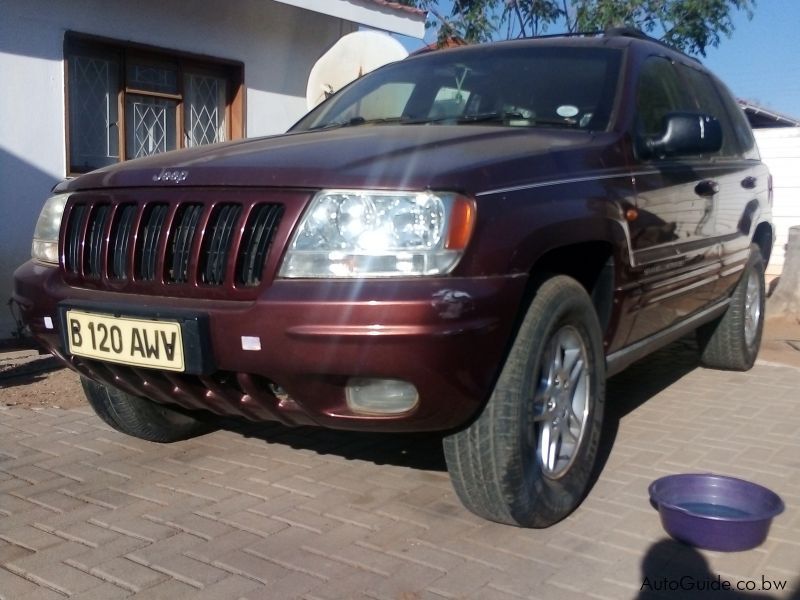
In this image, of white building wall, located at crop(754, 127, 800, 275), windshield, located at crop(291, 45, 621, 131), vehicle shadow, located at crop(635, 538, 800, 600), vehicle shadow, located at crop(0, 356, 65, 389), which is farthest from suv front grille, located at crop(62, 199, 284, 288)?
white building wall, located at crop(754, 127, 800, 275)

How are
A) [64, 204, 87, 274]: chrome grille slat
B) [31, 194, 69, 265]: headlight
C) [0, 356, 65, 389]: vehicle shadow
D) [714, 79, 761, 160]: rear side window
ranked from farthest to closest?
[714, 79, 761, 160]: rear side window < [0, 356, 65, 389]: vehicle shadow < [31, 194, 69, 265]: headlight < [64, 204, 87, 274]: chrome grille slat

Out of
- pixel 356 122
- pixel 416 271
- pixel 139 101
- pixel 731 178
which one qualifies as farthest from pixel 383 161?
pixel 139 101

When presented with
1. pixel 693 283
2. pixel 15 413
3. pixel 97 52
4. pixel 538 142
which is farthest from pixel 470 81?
pixel 97 52

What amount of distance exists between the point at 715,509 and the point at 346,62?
17.9 ft

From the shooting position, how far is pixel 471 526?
3.37 m

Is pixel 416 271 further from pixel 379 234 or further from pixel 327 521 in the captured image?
pixel 327 521

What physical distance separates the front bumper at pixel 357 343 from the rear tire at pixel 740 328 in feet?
11.2

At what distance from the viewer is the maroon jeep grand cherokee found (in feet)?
9.08

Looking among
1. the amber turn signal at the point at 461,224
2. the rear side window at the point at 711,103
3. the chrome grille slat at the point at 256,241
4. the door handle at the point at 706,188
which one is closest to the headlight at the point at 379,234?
the amber turn signal at the point at 461,224

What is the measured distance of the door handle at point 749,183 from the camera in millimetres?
5438

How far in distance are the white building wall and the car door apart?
7115 mm

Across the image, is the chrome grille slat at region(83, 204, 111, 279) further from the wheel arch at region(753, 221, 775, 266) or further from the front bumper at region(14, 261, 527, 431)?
the wheel arch at region(753, 221, 775, 266)

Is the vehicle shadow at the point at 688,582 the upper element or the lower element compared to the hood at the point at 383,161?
lower

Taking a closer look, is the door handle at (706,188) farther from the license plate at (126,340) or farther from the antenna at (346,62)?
the antenna at (346,62)
